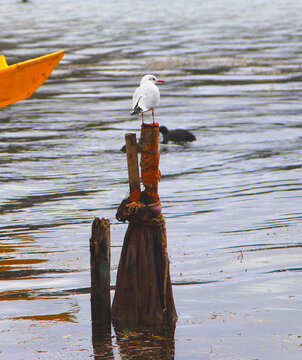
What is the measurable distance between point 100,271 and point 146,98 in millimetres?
1862

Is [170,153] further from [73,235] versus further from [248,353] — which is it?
[248,353]

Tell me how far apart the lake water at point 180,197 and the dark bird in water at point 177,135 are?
0.68ft

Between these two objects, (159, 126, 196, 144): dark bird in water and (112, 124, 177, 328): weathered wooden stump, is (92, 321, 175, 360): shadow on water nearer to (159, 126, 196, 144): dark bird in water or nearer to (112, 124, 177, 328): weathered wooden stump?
(112, 124, 177, 328): weathered wooden stump

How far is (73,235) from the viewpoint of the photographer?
1377cm

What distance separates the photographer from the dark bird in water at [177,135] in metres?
23.1

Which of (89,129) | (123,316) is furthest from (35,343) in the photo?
(89,129)

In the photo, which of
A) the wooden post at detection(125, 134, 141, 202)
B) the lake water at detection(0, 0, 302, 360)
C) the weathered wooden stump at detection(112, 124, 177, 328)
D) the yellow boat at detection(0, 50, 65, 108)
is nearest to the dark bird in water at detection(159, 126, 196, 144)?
the lake water at detection(0, 0, 302, 360)

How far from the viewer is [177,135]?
2306cm

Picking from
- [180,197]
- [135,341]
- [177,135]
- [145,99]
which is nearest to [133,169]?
[145,99]

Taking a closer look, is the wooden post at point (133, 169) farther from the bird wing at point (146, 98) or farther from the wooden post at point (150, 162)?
the bird wing at point (146, 98)

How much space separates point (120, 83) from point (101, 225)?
27844mm

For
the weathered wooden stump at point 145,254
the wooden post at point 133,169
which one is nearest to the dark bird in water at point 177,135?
the weathered wooden stump at point 145,254

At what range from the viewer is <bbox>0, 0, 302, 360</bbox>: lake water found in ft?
30.6

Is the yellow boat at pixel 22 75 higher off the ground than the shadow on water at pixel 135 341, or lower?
higher
